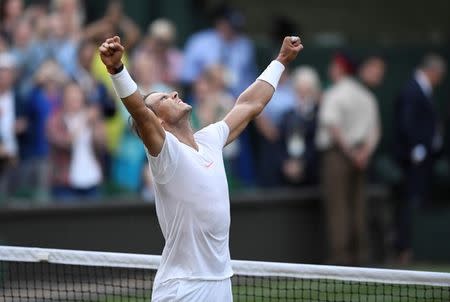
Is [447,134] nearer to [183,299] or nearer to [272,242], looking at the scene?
[272,242]

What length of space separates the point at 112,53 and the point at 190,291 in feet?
4.43

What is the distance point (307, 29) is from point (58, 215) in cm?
749

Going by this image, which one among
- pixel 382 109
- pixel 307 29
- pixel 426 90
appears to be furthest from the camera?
pixel 307 29

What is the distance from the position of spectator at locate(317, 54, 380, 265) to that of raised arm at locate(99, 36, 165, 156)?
7811mm

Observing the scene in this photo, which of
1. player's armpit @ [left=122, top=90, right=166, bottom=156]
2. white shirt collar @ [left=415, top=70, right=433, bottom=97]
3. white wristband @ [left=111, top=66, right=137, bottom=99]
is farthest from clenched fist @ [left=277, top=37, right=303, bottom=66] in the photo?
white shirt collar @ [left=415, top=70, right=433, bottom=97]

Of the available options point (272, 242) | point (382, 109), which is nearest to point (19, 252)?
point (272, 242)

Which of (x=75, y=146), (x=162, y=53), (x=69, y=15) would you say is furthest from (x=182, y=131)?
(x=162, y=53)

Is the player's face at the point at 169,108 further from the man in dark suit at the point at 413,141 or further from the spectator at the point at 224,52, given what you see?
A: the man in dark suit at the point at 413,141

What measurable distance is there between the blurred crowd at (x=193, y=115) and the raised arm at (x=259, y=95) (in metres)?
4.89

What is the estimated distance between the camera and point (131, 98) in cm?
610

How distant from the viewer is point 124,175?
1293cm

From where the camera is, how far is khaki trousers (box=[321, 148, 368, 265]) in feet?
46.1

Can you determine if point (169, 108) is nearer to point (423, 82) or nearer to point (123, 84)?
point (123, 84)

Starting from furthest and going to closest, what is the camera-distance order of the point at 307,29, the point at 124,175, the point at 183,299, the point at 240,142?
1. the point at 307,29
2. the point at 240,142
3. the point at 124,175
4. the point at 183,299
